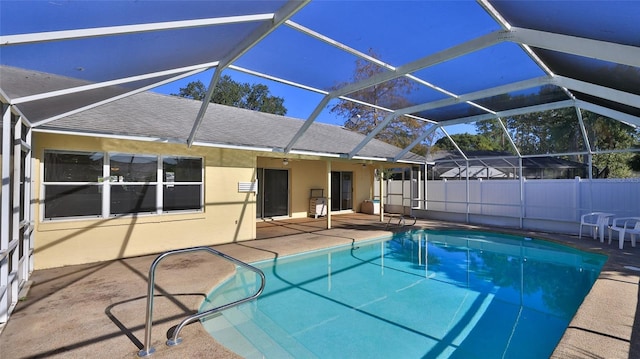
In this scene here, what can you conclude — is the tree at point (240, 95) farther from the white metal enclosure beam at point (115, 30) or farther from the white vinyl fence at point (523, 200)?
the white metal enclosure beam at point (115, 30)

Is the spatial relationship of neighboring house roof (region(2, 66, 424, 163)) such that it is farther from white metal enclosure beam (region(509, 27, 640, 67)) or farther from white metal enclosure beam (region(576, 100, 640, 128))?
white metal enclosure beam (region(576, 100, 640, 128))

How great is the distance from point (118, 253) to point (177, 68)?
16.4ft

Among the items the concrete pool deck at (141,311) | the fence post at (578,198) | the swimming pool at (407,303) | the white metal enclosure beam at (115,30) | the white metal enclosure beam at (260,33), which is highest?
the white metal enclosure beam at (260,33)

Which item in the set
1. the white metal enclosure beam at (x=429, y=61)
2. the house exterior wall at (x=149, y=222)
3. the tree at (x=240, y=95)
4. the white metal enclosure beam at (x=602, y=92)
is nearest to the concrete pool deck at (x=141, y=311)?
the house exterior wall at (x=149, y=222)

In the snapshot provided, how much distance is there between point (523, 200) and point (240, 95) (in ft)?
110

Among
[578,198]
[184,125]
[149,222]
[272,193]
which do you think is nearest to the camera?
[149,222]

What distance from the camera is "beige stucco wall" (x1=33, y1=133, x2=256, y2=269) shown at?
660 centimetres

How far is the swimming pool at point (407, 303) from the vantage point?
4.33 metres

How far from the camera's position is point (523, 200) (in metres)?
12.8

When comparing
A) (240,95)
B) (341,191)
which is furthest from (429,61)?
(240,95)

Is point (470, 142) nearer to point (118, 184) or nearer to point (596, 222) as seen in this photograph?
point (596, 222)

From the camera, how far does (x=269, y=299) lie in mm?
5910

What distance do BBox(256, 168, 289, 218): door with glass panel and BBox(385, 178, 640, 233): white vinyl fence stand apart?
22.5ft

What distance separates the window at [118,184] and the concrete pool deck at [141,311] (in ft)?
4.35
